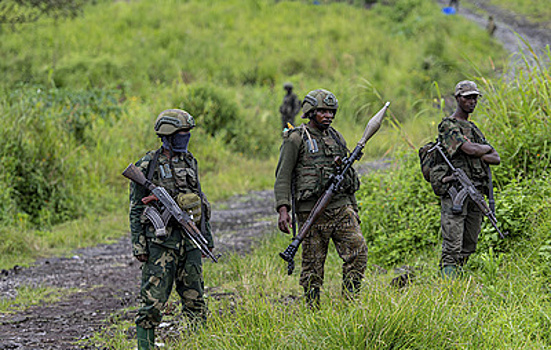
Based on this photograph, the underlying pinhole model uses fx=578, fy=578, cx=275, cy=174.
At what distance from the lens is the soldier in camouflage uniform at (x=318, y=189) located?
412cm

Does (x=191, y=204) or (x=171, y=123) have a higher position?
(x=171, y=123)

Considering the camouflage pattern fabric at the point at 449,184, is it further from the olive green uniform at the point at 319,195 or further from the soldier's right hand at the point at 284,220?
the soldier's right hand at the point at 284,220

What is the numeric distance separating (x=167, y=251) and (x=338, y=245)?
4.10 ft

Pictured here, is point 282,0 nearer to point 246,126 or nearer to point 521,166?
point 246,126

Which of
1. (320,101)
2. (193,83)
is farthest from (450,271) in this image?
(193,83)

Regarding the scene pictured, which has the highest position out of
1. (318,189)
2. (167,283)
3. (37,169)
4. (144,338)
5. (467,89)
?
(467,89)

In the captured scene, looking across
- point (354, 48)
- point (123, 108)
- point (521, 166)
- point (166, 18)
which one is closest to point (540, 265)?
point (521, 166)

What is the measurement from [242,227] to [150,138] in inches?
177

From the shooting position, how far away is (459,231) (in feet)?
14.8

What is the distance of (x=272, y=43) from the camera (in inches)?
1012

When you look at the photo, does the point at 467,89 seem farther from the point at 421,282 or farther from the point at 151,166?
the point at 151,166

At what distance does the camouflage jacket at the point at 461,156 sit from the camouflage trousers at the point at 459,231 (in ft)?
0.55

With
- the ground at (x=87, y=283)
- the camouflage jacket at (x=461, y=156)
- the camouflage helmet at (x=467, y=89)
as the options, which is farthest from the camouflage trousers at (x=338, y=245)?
the ground at (x=87, y=283)

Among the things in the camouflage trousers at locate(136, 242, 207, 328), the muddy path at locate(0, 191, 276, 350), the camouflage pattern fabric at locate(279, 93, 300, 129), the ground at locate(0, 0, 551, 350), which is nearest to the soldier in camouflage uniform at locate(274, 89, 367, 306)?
the camouflage trousers at locate(136, 242, 207, 328)
